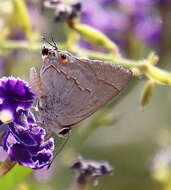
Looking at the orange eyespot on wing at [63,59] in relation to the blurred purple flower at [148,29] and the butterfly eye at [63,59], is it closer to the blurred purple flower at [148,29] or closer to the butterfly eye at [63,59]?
the butterfly eye at [63,59]

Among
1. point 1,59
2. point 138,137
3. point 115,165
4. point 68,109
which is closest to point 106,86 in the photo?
point 68,109

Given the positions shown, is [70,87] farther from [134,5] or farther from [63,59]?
[134,5]

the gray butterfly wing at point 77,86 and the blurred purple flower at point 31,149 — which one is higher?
the gray butterfly wing at point 77,86

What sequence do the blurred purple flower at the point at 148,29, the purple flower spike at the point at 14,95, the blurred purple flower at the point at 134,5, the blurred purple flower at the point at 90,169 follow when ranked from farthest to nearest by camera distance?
the blurred purple flower at the point at 134,5 < the blurred purple flower at the point at 148,29 < the blurred purple flower at the point at 90,169 < the purple flower spike at the point at 14,95

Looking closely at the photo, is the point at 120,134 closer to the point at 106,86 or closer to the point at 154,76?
the point at 154,76

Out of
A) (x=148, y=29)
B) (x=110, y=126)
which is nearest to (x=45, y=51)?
(x=110, y=126)

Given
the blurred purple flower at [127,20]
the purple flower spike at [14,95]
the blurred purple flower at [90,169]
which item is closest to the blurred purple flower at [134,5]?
the blurred purple flower at [127,20]

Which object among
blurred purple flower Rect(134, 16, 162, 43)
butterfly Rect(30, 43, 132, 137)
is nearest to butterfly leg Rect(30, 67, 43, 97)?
butterfly Rect(30, 43, 132, 137)
